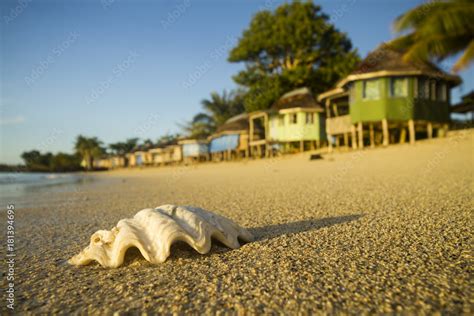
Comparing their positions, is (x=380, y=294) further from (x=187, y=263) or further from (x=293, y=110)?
(x=293, y=110)

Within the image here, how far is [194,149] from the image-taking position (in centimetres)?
3325

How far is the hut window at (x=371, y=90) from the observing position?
1488 cm

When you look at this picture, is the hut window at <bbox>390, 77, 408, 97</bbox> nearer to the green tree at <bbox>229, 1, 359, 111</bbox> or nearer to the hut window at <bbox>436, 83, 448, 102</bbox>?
the hut window at <bbox>436, 83, 448, 102</bbox>

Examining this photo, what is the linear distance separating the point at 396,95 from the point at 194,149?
2280cm

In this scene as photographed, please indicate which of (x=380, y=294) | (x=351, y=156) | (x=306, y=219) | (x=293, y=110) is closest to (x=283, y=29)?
(x=293, y=110)

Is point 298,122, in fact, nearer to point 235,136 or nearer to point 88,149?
point 235,136

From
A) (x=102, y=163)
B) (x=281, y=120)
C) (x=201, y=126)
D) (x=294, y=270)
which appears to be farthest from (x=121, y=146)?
(x=294, y=270)

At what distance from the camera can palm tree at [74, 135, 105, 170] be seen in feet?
239

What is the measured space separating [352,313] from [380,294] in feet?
0.81

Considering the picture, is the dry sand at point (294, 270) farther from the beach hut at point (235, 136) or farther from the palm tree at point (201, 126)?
the palm tree at point (201, 126)

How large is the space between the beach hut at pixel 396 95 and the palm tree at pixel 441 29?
925 mm

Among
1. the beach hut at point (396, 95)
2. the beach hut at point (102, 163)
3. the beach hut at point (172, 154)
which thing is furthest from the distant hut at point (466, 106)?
the beach hut at point (102, 163)

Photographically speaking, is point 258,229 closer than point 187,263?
No

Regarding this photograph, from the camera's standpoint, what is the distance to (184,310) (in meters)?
1.38
